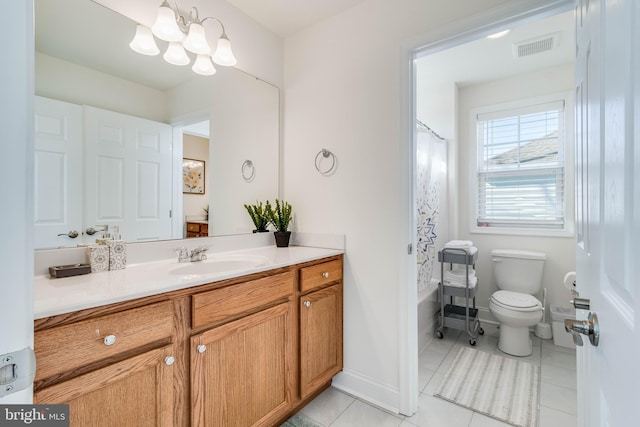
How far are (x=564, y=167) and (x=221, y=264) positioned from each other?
3168 mm

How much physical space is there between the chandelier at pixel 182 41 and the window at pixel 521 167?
2.70 m

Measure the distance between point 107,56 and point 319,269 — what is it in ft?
5.09

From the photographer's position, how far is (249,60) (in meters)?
2.06

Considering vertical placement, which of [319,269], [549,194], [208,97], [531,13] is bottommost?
[319,269]

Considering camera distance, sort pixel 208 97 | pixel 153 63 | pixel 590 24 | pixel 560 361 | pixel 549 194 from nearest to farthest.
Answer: pixel 590 24
pixel 153 63
pixel 208 97
pixel 560 361
pixel 549 194

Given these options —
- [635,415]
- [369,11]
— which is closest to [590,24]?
[635,415]

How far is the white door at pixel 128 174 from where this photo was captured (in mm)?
1396

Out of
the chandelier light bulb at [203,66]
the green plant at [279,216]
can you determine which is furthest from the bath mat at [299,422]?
the chandelier light bulb at [203,66]

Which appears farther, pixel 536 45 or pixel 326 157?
pixel 536 45

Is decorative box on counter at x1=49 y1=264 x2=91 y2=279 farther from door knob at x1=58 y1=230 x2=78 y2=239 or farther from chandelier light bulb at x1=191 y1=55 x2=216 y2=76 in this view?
chandelier light bulb at x1=191 y1=55 x2=216 y2=76

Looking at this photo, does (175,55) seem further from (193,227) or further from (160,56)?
(193,227)

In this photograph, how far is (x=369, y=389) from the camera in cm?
183

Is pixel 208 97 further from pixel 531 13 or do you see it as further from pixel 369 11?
pixel 531 13

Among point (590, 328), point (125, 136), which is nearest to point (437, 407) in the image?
point (590, 328)
